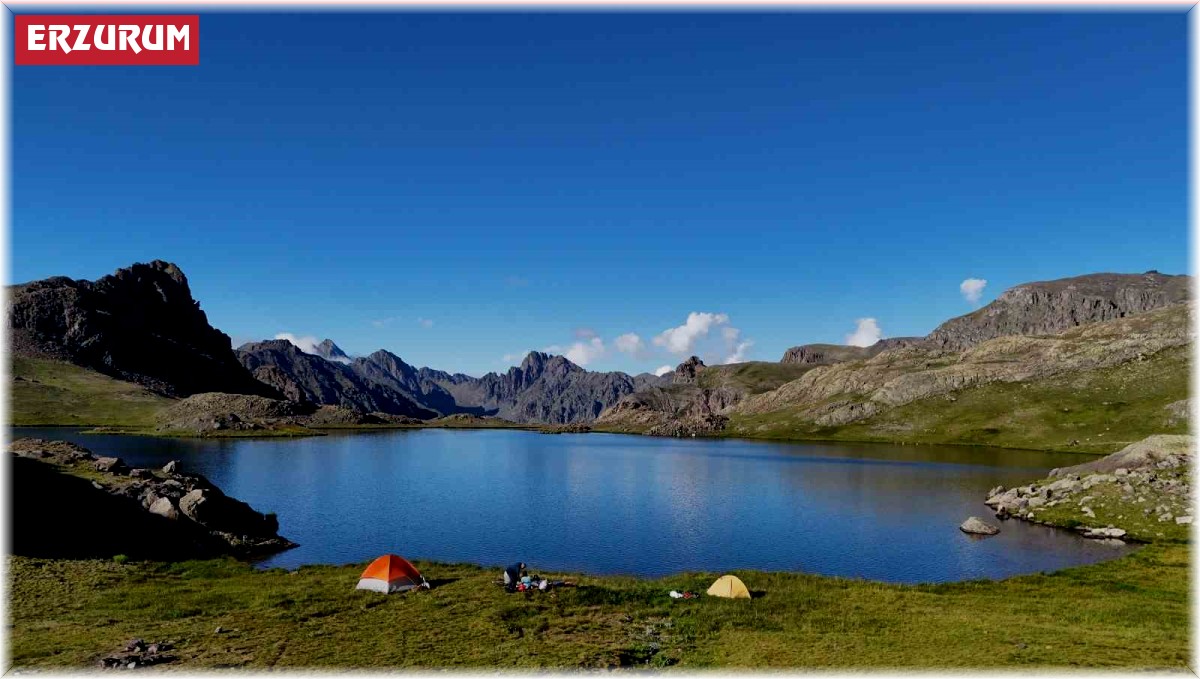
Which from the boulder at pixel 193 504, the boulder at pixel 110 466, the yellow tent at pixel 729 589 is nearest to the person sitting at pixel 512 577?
the yellow tent at pixel 729 589

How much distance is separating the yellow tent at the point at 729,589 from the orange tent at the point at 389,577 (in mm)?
19639

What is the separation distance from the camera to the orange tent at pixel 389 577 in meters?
41.5

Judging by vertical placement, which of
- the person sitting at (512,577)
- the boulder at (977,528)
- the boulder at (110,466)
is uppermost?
the boulder at (110,466)

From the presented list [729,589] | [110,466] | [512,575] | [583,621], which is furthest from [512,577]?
[110,466]

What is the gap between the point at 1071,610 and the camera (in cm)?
3897

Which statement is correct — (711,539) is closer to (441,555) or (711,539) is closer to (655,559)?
(655,559)

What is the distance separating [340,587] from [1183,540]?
7726 centimetres

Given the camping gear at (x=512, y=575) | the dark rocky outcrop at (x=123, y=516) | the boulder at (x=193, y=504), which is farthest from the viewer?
the boulder at (x=193, y=504)

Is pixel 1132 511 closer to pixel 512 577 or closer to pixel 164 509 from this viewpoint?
pixel 512 577

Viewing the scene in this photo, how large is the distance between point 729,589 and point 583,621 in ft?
38.2

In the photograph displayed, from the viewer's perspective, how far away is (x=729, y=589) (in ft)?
138

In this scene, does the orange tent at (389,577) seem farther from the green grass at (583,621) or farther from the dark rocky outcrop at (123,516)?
the dark rocky outcrop at (123,516)

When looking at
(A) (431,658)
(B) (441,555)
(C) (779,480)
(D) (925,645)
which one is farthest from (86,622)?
(C) (779,480)

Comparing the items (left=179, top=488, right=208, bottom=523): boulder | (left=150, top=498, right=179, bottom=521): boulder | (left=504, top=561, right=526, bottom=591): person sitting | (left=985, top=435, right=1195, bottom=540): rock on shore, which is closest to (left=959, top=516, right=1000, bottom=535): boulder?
(left=985, top=435, right=1195, bottom=540): rock on shore
